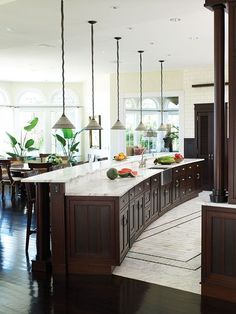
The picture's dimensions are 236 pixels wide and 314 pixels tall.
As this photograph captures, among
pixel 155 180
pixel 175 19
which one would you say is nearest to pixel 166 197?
pixel 155 180

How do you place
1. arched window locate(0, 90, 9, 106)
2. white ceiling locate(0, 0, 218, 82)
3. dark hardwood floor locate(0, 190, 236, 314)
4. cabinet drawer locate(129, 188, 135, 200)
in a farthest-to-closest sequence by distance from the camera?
arched window locate(0, 90, 9, 106) → cabinet drawer locate(129, 188, 135, 200) → white ceiling locate(0, 0, 218, 82) → dark hardwood floor locate(0, 190, 236, 314)

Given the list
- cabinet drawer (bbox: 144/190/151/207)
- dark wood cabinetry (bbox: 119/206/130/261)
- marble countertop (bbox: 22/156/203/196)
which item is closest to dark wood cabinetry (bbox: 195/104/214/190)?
marble countertop (bbox: 22/156/203/196)

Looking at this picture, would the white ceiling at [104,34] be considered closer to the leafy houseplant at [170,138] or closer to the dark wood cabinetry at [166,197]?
the dark wood cabinetry at [166,197]

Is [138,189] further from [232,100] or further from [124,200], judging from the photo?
[232,100]

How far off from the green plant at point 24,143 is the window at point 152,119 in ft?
10.7

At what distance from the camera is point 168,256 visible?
555 cm

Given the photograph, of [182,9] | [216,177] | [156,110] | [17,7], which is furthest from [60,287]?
[156,110]

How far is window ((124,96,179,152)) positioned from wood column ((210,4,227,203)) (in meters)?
9.78

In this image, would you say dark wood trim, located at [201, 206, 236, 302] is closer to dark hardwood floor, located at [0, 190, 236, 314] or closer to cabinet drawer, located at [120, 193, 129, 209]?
dark hardwood floor, located at [0, 190, 236, 314]

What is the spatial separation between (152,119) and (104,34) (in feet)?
28.7

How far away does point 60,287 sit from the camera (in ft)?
15.1

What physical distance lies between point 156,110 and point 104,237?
11.0 m

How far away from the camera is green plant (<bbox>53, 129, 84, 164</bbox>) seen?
12969 mm

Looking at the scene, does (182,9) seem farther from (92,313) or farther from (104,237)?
(92,313)
